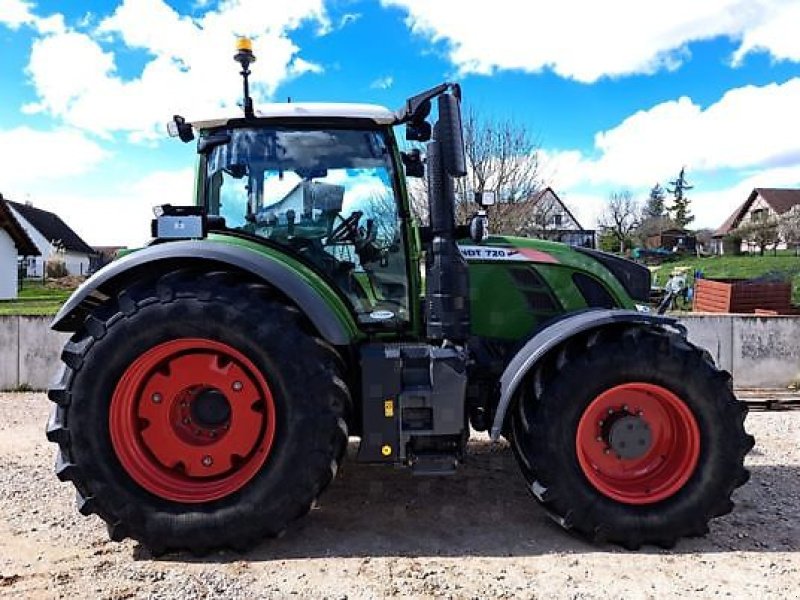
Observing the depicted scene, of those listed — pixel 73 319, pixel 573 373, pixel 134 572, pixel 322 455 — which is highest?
pixel 73 319

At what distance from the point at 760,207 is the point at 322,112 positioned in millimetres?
67677

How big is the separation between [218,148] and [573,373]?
2.55 m

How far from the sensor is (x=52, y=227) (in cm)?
5391

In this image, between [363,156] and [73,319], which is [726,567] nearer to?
[363,156]

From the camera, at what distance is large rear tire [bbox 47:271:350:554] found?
373 cm

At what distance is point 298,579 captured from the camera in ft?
11.4

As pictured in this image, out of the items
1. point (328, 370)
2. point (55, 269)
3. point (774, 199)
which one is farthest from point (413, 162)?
point (774, 199)

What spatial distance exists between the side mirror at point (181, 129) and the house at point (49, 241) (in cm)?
4529

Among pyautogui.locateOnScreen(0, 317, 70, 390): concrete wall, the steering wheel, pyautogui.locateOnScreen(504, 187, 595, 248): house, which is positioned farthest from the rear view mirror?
pyautogui.locateOnScreen(504, 187, 595, 248): house

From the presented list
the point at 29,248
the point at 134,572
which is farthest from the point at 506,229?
the point at 29,248

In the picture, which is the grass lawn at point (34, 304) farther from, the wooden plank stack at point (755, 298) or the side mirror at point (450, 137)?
the wooden plank stack at point (755, 298)

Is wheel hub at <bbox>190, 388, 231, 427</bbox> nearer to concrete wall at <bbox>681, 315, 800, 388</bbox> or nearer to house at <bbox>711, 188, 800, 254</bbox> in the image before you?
concrete wall at <bbox>681, 315, 800, 388</bbox>

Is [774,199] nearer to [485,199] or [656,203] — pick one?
[656,203]

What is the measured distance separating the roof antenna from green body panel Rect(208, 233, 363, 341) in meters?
0.77
